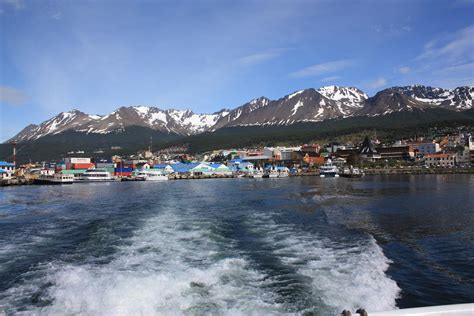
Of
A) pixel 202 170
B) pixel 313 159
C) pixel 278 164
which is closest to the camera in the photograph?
pixel 202 170

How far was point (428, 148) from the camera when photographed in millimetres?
100312

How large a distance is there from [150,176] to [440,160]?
62.6m

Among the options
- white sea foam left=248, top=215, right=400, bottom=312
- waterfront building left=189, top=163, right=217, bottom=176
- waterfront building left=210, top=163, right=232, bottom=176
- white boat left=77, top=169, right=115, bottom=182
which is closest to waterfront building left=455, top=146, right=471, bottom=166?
waterfront building left=210, top=163, right=232, bottom=176

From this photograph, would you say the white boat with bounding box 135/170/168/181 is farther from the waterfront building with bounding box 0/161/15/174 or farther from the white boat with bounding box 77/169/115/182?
the waterfront building with bounding box 0/161/15/174

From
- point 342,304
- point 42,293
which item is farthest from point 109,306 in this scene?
point 342,304

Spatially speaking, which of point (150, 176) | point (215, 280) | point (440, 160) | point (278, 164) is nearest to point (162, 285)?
point (215, 280)

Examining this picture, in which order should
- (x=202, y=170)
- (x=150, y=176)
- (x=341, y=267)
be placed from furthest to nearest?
(x=202, y=170) → (x=150, y=176) → (x=341, y=267)

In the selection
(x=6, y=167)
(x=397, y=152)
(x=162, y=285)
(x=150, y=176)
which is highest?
(x=6, y=167)

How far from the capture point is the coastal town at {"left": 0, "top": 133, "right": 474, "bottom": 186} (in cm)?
6806

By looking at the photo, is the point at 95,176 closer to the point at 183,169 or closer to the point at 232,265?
the point at 183,169

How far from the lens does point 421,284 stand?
7.66m

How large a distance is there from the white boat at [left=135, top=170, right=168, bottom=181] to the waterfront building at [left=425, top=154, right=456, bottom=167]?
191ft

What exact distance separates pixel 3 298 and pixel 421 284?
760cm

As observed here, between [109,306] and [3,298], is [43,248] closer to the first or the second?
[3,298]
